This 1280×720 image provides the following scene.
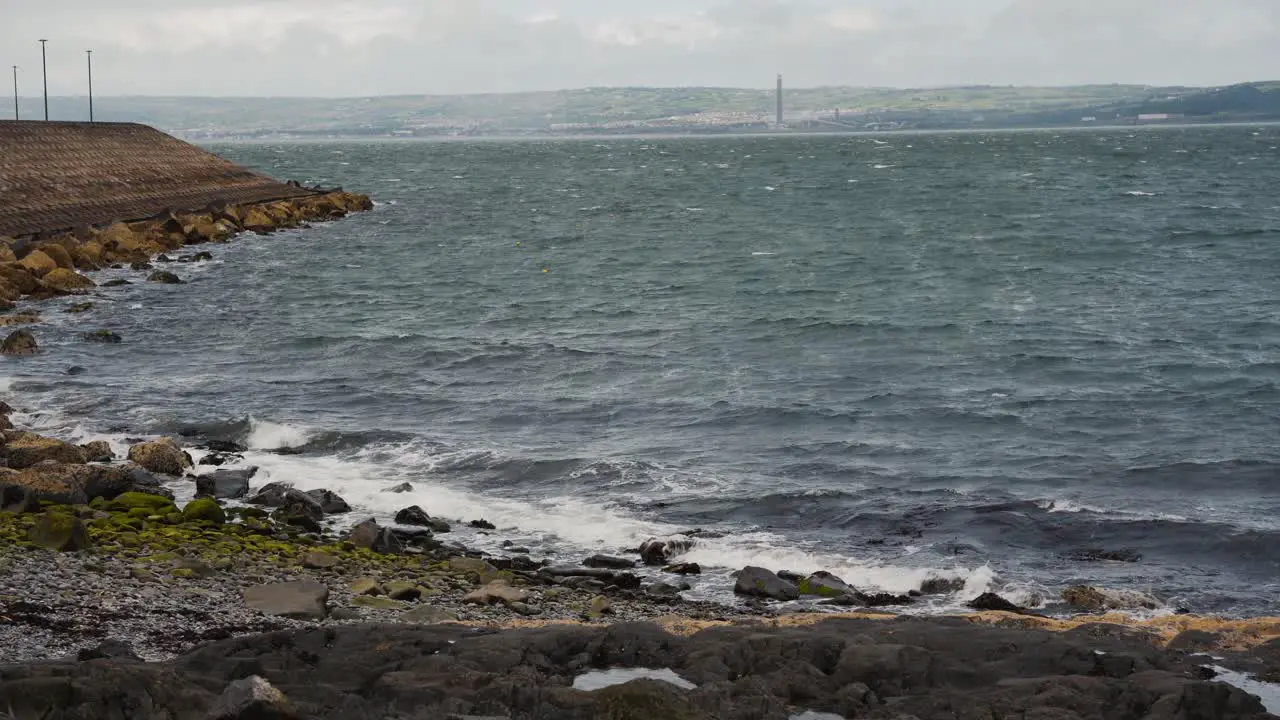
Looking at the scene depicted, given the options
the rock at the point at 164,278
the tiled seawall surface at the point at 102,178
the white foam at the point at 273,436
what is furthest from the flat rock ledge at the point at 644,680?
the tiled seawall surface at the point at 102,178

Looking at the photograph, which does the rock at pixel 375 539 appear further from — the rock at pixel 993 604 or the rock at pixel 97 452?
the rock at pixel 993 604

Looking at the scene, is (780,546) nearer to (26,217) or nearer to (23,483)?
(23,483)

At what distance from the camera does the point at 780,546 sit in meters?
18.5

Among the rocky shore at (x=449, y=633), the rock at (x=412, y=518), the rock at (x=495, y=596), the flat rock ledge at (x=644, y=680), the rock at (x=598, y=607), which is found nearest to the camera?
the flat rock ledge at (x=644, y=680)

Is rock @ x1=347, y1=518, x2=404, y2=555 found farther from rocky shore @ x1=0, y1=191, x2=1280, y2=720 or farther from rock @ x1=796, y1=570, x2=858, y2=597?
rock @ x1=796, y1=570, x2=858, y2=597

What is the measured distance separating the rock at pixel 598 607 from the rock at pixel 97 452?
31.4 ft

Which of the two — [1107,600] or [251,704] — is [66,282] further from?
[251,704]

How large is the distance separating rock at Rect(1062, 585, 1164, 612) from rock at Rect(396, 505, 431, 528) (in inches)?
329

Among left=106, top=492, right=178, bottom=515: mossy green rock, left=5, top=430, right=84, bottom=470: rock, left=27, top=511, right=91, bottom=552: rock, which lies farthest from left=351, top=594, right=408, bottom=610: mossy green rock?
left=5, top=430, right=84, bottom=470: rock

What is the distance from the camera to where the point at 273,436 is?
24328 millimetres

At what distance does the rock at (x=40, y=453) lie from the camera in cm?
2044

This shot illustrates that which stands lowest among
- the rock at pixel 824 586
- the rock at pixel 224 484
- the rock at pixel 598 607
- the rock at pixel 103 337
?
the rock at pixel 824 586

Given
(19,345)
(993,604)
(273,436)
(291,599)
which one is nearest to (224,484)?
(273,436)

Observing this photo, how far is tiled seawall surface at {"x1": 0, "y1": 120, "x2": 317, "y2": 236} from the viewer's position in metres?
55.9
